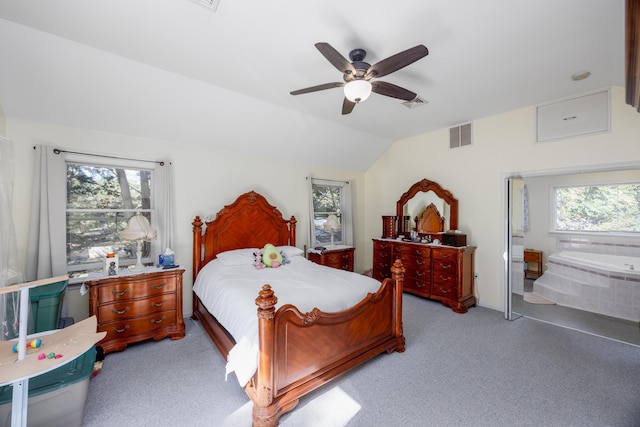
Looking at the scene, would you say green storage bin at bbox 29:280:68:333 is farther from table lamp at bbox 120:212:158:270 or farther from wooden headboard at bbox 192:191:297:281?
wooden headboard at bbox 192:191:297:281

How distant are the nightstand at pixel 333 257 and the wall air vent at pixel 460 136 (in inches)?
99.7

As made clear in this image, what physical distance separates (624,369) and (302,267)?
3.34m

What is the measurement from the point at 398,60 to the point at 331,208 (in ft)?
12.2

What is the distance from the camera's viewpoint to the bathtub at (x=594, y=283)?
3553 millimetres

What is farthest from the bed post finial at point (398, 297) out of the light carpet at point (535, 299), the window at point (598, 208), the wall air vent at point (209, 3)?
the window at point (598, 208)

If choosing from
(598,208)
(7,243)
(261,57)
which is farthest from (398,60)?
(598,208)

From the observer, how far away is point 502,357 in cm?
263

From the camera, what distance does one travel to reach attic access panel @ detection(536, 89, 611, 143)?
301 cm

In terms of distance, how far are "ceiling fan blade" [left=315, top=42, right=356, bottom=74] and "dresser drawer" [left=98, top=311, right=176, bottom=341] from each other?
309 centimetres

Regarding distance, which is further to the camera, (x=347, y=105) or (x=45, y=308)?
(x=347, y=105)

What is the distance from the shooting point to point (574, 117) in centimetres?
319

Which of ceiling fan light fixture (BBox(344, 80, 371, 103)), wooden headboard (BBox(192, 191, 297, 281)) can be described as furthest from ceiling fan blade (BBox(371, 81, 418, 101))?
wooden headboard (BBox(192, 191, 297, 281))

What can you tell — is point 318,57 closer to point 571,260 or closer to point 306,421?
point 306,421

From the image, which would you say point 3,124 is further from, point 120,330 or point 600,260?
point 600,260
